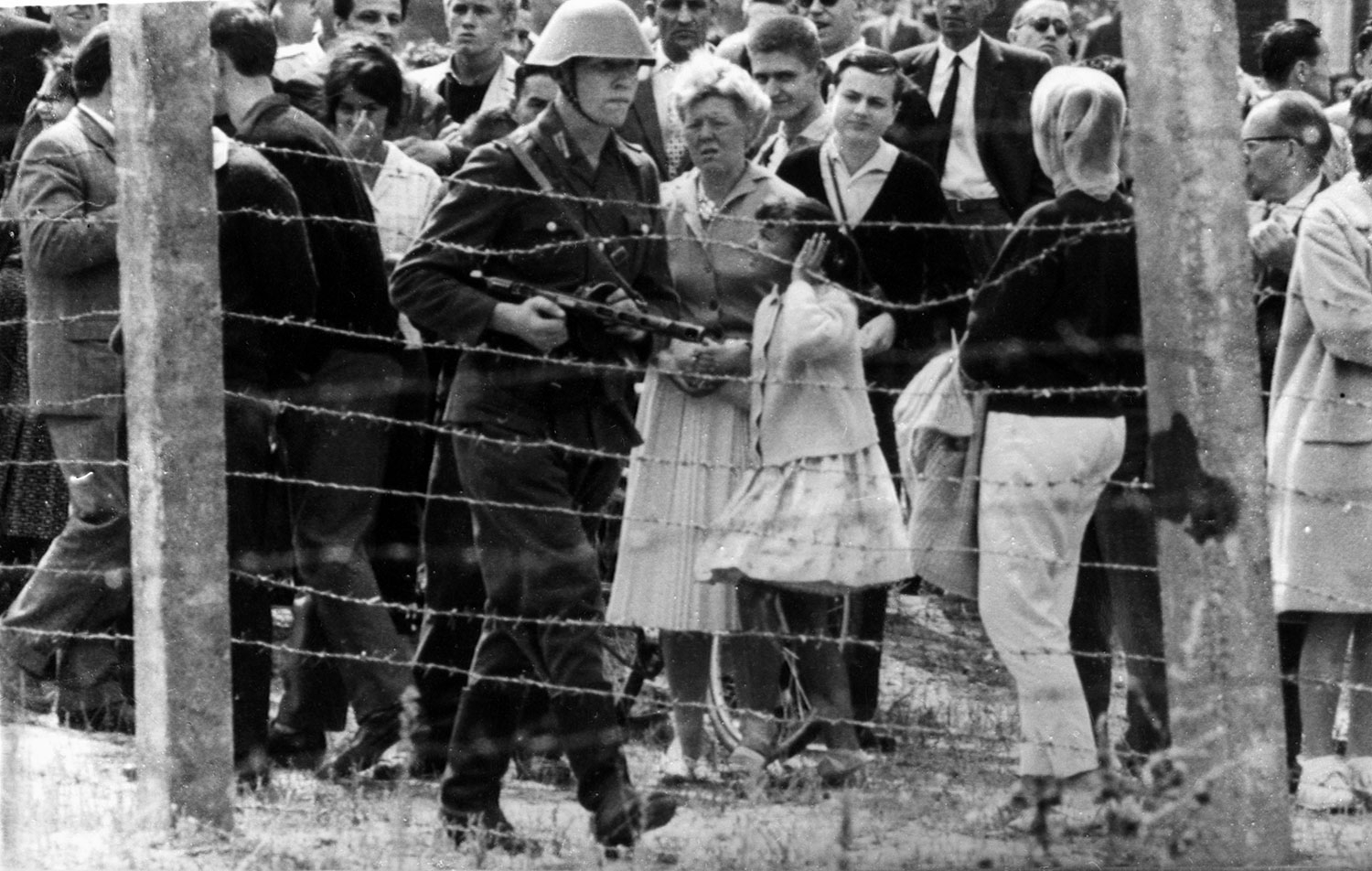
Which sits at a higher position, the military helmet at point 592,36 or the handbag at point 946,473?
the military helmet at point 592,36

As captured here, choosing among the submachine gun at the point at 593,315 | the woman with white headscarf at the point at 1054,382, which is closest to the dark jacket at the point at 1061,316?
the woman with white headscarf at the point at 1054,382

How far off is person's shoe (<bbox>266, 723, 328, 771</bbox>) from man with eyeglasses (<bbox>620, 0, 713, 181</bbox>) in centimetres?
218

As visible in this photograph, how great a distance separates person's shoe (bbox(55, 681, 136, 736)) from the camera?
7141mm

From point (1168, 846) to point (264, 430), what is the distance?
2.47 metres

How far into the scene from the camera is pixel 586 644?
5.93 metres

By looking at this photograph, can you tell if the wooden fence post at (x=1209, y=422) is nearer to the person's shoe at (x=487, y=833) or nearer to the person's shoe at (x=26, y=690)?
the person's shoe at (x=487, y=833)

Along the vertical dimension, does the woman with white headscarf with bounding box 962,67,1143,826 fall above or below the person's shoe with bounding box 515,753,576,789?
above

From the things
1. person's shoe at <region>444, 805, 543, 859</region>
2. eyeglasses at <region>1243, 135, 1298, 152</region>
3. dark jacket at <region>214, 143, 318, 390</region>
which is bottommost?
Answer: person's shoe at <region>444, 805, 543, 859</region>

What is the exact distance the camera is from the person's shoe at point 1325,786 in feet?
20.9

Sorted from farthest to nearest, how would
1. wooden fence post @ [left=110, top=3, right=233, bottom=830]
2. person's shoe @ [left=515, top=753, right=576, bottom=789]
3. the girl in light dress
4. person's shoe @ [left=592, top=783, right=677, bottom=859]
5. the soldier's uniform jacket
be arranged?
person's shoe @ [left=515, top=753, right=576, bottom=789] → the girl in light dress → the soldier's uniform jacket → person's shoe @ [left=592, top=783, right=677, bottom=859] → wooden fence post @ [left=110, top=3, right=233, bottom=830]

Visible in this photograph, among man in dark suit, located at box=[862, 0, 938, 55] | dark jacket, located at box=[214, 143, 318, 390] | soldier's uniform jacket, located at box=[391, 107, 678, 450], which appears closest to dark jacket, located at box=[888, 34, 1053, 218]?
man in dark suit, located at box=[862, 0, 938, 55]

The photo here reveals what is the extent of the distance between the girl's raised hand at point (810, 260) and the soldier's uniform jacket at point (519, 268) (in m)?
0.67

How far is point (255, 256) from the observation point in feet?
21.1

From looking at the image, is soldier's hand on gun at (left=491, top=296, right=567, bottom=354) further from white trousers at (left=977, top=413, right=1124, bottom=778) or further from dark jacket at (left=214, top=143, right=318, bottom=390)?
white trousers at (left=977, top=413, right=1124, bottom=778)
